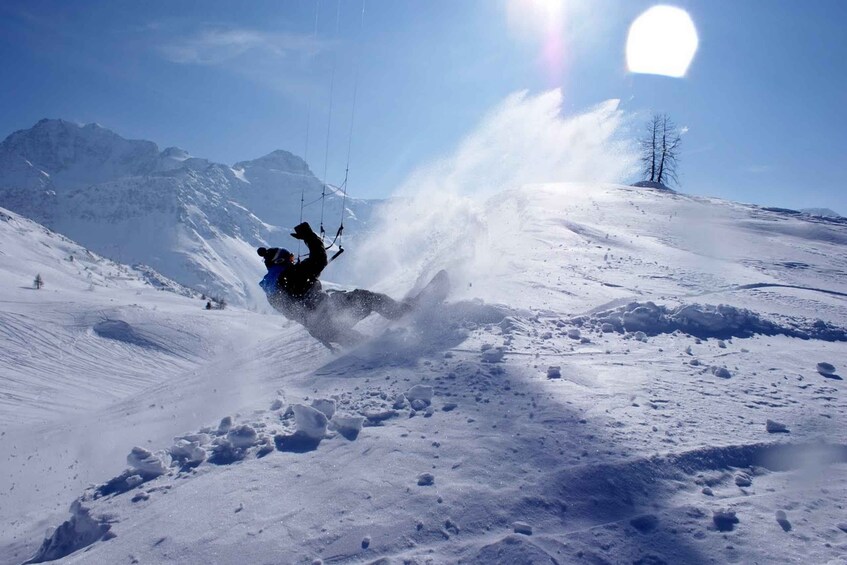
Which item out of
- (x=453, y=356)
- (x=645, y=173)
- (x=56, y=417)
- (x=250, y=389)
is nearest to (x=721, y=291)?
(x=453, y=356)

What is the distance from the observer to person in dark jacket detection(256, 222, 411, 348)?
9.15 meters

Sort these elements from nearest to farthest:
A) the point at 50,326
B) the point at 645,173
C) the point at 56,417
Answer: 1. the point at 56,417
2. the point at 50,326
3. the point at 645,173

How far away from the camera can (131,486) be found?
206 inches

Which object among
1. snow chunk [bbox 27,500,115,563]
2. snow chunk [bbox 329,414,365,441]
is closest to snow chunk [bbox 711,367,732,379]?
snow chunk [bbox 329,414,365,441]

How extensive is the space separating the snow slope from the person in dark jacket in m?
0.48

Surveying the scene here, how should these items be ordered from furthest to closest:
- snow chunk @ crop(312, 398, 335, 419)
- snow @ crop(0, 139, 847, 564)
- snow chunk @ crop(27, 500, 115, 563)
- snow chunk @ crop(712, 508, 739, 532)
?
snow chunk @ crop(312, 398, 335, 419) → snow chunk @ crop(27, 500, 115, 563) → snow @ crop(0, 139, 847, 564) → snow chunk @ crop(712, 508, 739, 532)

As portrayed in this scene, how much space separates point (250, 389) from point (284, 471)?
11.3ft

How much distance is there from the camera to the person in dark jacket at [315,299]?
9148 millimetres

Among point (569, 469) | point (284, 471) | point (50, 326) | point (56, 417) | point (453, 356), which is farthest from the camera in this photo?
point (50, 326)

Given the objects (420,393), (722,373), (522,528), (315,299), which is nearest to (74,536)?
(420,393)

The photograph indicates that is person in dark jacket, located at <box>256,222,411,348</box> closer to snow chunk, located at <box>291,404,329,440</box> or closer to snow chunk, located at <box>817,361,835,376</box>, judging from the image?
snow chunk, located at <box>291,404,329,440</box>

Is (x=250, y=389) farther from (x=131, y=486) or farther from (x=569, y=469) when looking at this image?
(x=569, y=469)

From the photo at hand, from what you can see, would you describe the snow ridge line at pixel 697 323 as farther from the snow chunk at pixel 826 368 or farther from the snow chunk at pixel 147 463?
the snow chunk at pixel 147 463

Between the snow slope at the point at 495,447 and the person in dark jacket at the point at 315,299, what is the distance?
0.48 meters
